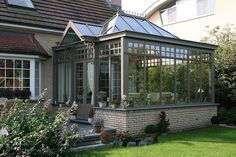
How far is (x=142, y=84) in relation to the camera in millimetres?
14531

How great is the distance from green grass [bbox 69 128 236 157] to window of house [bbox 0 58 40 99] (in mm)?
6953

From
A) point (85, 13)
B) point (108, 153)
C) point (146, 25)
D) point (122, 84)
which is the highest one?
point (85, 13)

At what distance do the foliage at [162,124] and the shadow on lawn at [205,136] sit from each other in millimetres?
296

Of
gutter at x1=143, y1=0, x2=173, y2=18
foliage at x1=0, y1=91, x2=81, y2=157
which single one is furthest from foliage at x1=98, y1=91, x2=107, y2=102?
gutter at x1=143, y1=0, x2=173, y2=18

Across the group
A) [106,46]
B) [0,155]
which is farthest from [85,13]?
[0,155]

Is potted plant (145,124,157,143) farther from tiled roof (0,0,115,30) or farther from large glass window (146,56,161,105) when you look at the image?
tiled roof (0,0,115,30)

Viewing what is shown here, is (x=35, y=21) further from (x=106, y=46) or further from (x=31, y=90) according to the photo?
(x=106, y=46)

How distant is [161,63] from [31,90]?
6.36 metres

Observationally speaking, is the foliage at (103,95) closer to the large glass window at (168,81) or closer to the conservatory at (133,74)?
the conservatory at (133,74)

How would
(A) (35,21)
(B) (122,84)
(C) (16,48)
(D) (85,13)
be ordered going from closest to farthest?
(B) (122,84) < (C) (16,48) < (A) (35,21) < (D) (85,13)

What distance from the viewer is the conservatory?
13.8 m

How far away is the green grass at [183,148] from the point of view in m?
10.6

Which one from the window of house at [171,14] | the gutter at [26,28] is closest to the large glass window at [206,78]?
the gutter at [26,28]

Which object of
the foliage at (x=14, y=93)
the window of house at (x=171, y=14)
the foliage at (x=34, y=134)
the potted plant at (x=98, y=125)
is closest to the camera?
the foliage at (x=34, y=134)
